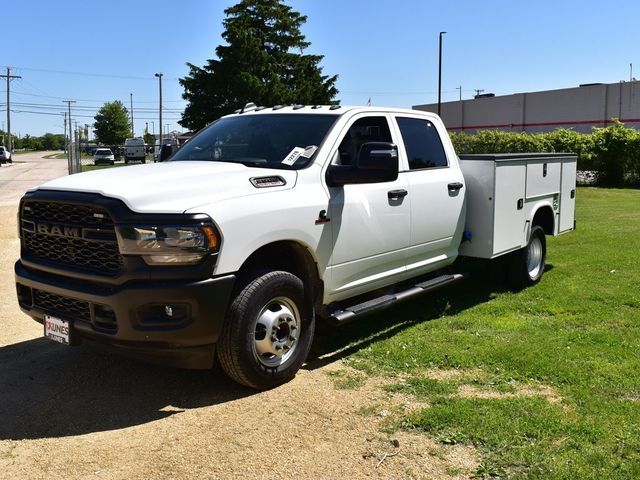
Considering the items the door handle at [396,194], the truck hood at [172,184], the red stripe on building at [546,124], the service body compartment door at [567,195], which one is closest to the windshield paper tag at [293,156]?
the truck hood at [172,184]

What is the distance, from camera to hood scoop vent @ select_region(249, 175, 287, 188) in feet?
14.8

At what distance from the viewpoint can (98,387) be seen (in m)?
4.67

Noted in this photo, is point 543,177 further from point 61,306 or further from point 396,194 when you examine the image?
point 61,306

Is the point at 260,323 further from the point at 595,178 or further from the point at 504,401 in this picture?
the point at 595,178

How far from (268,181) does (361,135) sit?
1.29 metres

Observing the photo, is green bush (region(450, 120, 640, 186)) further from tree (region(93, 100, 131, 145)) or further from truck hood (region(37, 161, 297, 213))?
tree (region(93, 100, 131, 145))

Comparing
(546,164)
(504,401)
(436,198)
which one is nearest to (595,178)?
(546,164)

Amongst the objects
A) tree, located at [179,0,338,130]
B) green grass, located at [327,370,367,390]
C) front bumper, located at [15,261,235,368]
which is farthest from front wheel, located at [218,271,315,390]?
tree, located at [179,0,338,130]

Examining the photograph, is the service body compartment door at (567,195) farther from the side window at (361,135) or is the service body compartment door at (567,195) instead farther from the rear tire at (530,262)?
the side window at (361,135)

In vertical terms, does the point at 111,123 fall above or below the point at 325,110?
above

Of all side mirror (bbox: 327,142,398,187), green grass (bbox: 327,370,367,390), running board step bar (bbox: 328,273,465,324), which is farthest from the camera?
running board step bar (bbox: 328,273,465,324)

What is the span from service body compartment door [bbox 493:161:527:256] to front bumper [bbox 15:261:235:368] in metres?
3.58

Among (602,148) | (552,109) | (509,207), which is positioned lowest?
(509,207)

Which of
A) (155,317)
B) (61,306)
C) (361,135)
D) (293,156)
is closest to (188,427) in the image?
(155,317)
